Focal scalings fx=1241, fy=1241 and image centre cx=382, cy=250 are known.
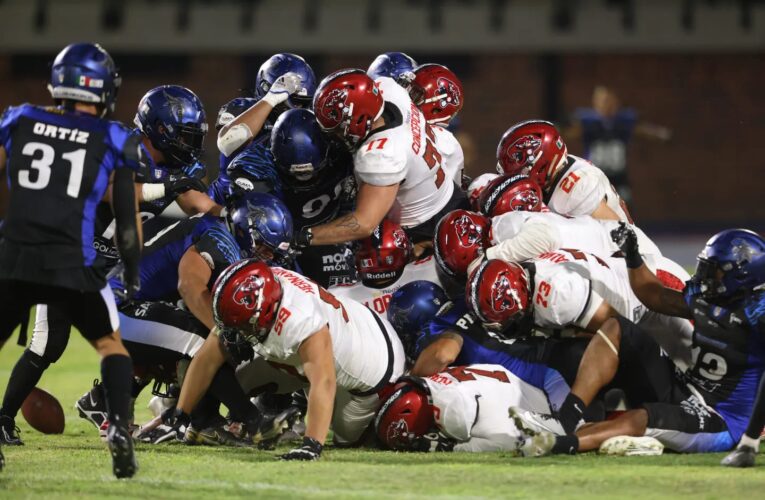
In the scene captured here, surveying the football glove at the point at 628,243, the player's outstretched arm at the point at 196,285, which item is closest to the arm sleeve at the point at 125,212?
the player's outstretched arm at the point at 196,285

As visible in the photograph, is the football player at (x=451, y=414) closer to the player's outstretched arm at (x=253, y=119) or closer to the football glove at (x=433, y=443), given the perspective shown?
the football glove at (x=433, y=443)

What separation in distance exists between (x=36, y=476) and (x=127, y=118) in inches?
636

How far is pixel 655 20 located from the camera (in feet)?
69.9

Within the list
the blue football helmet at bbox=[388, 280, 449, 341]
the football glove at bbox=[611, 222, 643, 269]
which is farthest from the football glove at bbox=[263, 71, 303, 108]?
the football glove at bbox=[611, 222, 643, 269]

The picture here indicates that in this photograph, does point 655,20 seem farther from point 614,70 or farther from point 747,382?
point 747,382

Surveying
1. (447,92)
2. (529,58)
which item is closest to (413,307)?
(447,92)

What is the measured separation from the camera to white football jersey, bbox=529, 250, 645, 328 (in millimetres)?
5809

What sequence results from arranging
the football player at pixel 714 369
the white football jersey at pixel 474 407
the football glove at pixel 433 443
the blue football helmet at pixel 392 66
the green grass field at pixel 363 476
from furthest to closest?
the blue football helmet at pixel 392 66, the football glove at pixel 433 443, the white football jersey at pixel 474 407, the football player at pixel 714 369, the green grass field at pixel 363 476

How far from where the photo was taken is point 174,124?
261 inches

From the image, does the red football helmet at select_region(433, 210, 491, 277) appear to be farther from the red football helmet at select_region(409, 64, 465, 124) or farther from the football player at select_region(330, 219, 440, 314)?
the red football helmet at select_region(409, 64, 465, 124)

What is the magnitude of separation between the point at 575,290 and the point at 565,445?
0.79 metres

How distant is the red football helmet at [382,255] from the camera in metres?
6.50

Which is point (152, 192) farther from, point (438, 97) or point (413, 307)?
point (438, 97)

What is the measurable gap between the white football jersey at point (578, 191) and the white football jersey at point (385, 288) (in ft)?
2.70
